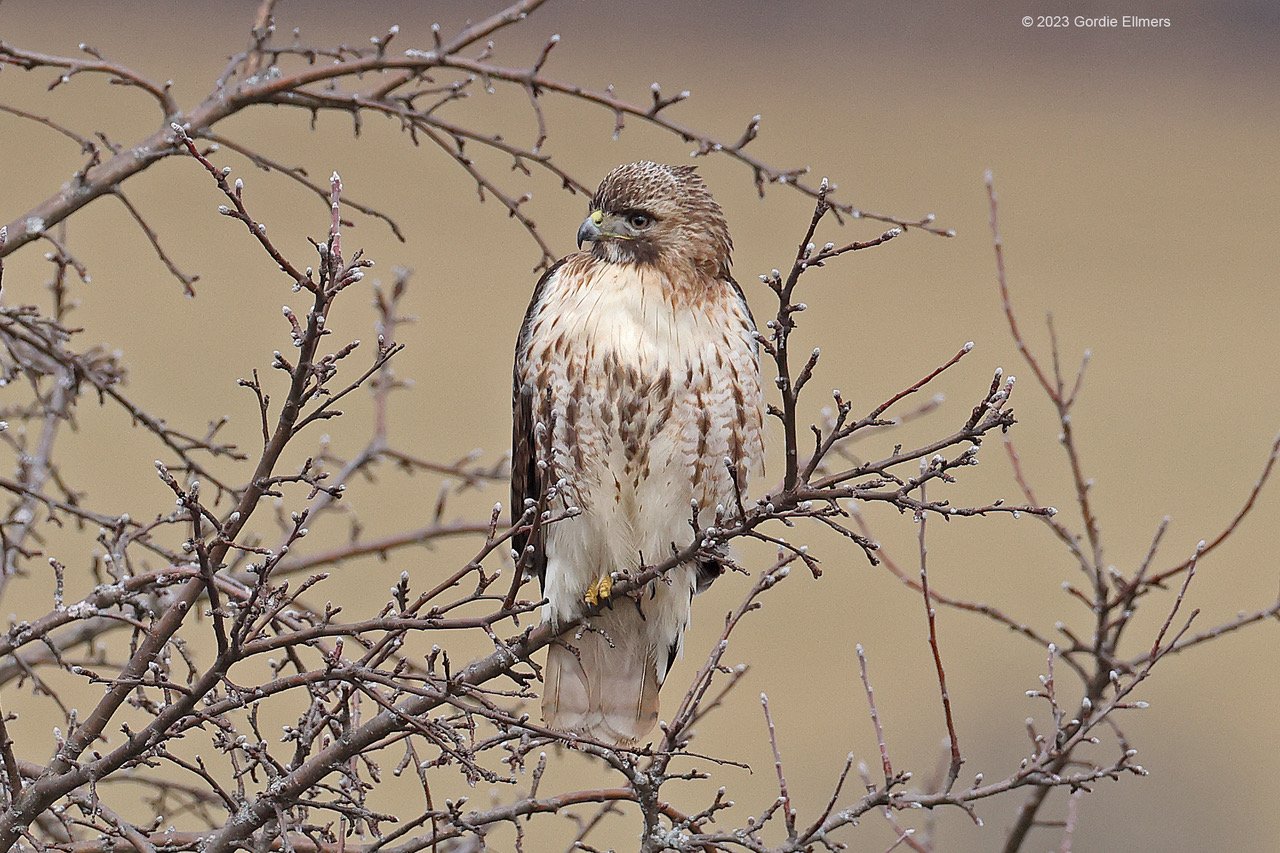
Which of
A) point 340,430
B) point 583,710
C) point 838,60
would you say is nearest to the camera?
point 583,710

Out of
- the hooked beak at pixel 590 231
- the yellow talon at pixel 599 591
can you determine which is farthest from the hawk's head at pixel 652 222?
the yellow talon at pixel 599 591

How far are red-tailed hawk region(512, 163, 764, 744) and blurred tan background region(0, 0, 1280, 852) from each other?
3.33 metres

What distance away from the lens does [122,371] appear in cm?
308

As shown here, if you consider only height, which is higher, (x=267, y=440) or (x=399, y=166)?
(x=399, y=166)

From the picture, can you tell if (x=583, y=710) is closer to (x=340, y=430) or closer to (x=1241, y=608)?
(x=340, y=430)

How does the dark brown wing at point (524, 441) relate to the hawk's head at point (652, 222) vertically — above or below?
below

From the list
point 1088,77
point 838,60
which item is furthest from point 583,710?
point 1088,77

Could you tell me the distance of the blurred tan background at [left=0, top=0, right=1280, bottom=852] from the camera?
7.87 m

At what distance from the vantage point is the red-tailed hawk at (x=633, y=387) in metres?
3.01

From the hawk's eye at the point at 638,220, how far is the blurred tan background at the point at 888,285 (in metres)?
3.49

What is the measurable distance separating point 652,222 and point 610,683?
103cm

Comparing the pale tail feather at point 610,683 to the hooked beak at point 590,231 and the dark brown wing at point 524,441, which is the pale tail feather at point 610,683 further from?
the hooked beak at point 590,231

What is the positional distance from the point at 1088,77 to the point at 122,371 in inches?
362

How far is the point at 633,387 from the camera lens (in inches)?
118
